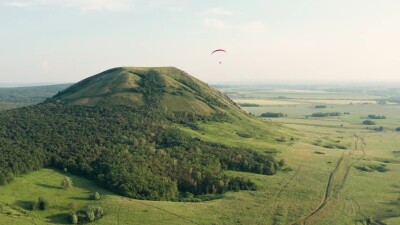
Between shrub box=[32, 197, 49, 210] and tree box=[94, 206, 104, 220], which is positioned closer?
tree box=[94, 206, 104, 220]

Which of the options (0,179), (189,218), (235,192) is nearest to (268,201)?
(235,192)

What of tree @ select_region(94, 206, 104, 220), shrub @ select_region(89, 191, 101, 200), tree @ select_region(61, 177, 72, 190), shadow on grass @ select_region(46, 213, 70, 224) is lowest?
shadow on grass @ select_region(46, 213, 70, 224)

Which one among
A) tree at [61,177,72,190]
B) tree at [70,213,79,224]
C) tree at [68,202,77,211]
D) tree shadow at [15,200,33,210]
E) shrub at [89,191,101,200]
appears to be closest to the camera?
tree at [70,213,79,224]

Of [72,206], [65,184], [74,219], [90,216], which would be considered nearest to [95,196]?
[72,206]

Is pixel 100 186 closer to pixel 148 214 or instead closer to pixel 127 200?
pixel 127 200

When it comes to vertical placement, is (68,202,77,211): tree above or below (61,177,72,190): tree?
below

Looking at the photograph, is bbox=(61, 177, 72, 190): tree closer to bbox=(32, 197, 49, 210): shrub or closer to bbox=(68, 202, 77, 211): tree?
bbox=(32, 197, 49, 210): shrub

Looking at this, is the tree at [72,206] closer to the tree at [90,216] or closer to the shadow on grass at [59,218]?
the shadow on grass at [59,218]

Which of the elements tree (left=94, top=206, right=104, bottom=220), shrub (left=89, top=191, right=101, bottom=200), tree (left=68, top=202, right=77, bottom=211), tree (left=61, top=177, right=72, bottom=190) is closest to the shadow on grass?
tree (left=68, top=202, right=77, bottom=211)

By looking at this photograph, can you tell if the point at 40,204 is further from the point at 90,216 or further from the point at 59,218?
the point at 90,216
